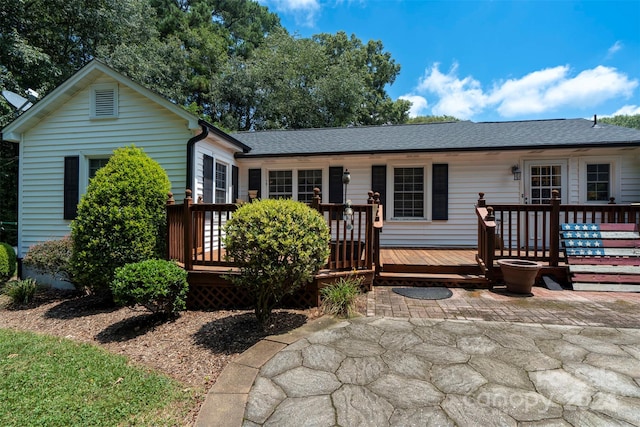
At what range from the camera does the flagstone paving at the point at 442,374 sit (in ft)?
6.25

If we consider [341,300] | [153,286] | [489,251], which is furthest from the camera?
[489,251]

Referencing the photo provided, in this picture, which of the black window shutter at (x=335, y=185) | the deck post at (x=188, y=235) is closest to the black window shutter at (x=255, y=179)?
the black window shutter at (x=335, y=185)

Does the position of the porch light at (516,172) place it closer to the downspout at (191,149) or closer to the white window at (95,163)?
the downspout at (191,149)

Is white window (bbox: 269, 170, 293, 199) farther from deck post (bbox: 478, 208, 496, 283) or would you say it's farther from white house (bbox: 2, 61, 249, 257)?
deck post (bbox: 478, 208, 496, 283)

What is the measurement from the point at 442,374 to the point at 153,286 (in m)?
3.36

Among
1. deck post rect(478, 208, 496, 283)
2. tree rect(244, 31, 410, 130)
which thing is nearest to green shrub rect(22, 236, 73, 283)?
deck post rect(478, 208, 496, 283)

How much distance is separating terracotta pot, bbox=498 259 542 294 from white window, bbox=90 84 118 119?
26.6 feet

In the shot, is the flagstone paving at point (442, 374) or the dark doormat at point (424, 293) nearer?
the flagstone paving at point (442, 374)

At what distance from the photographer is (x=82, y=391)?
7.76 ft

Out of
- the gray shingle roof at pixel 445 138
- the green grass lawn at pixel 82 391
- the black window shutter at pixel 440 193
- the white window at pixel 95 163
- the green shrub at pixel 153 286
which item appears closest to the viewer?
the green grass lawn at pixel 82 391

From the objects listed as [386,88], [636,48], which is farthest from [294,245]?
[386,88]

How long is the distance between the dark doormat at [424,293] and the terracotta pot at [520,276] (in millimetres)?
937

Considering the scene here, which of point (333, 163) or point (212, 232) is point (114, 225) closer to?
point (212, 232)

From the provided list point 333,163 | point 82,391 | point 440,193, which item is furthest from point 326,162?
point 82,391
